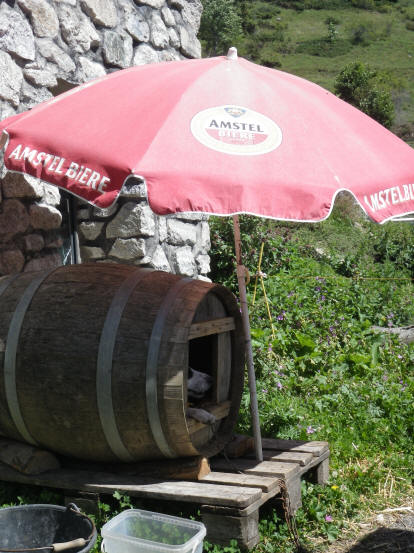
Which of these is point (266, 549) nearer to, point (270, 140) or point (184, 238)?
point (270, 140)

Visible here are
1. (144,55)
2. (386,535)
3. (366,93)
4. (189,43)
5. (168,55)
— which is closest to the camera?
(386,535)

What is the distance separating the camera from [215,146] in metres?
2.60

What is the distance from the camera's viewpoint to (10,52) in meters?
4.52

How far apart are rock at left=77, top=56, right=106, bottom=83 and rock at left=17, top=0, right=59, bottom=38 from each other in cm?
30

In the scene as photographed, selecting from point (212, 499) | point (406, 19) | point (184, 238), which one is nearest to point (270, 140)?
point (212, 499)

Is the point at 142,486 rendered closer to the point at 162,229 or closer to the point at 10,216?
the point at 10,216

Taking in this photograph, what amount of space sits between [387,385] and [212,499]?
2.47 m

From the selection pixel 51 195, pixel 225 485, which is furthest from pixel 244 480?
pixel 51 195

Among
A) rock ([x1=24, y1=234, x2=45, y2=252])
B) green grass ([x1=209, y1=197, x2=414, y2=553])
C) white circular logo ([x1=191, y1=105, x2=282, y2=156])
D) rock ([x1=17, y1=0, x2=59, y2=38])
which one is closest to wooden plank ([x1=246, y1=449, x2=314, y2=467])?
green grass ([x1=209, y1=197, x2=414, y2=553])

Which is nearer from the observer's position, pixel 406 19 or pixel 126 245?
pixel 126 245

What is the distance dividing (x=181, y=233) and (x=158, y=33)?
1681 millimetres

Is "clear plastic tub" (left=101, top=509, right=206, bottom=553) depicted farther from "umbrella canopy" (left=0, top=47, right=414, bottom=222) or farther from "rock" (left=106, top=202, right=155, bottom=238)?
"rock" (left=106, top=202, right=155, bottom=238)

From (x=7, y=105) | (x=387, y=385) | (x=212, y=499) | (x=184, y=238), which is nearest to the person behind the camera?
(x=212, y=499)

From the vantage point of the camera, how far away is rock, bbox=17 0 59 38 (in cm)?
465
